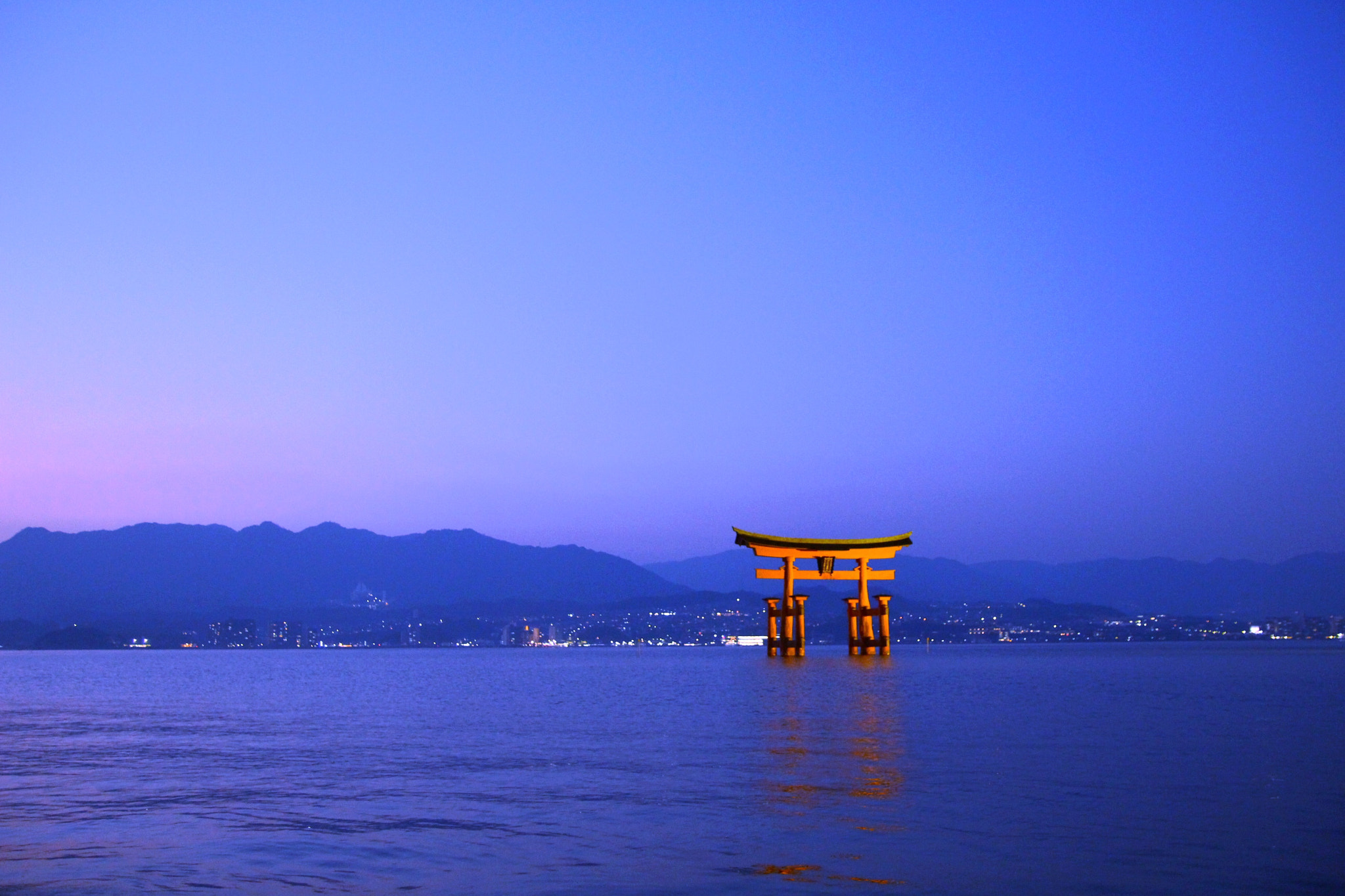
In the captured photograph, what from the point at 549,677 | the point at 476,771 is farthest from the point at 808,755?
the point at 549,677

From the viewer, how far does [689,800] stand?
617 inches

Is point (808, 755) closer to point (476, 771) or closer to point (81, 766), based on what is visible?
point (476, 771)

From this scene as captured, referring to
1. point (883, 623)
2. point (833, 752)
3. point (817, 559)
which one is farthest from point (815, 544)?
point (833, 752)

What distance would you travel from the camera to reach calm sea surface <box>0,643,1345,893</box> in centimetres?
1102

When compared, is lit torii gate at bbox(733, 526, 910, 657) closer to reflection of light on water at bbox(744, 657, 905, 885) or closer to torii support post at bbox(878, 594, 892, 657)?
torii support post at bbox(878, 594, 892, 657)

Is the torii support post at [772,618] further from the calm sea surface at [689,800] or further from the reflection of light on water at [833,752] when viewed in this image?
the calm sea surface at [689,800]

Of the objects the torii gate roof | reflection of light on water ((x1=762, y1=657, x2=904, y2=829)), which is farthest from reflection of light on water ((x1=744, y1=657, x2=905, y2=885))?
the torii gate roof

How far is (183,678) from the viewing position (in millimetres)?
73000

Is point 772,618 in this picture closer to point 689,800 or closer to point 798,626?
point 798,626

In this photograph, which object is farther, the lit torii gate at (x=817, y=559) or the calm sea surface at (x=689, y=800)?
the lit torii gate at (x=817, y=559)

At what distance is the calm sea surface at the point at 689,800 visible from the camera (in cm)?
1102

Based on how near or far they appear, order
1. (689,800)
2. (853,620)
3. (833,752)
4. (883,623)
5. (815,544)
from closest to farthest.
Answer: (689,800)
(833,752)
(815,544)
(883,623)
(853,620)

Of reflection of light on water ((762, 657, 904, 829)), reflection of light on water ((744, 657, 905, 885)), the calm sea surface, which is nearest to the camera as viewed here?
the calm sea surface

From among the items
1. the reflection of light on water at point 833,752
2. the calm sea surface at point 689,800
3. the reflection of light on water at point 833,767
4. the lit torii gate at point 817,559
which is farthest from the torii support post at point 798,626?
the calm sea surface at point 689,800
